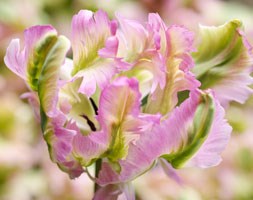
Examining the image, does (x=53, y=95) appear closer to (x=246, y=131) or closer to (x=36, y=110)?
(x=36, y=110)

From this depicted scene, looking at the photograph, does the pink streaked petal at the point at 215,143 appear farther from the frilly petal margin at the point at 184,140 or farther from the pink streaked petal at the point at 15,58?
the pink streaked petal at the point at 15,58

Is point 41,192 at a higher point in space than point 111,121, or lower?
lower

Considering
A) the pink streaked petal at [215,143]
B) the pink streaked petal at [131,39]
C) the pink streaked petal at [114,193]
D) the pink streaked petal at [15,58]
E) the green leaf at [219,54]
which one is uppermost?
the pink streaked petal at [131,39]

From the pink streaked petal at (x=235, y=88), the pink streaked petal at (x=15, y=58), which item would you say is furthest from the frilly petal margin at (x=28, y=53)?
the pink streaked petal at (x=235, y=88)

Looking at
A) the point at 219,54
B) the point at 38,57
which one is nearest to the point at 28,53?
A: the point at 38,57

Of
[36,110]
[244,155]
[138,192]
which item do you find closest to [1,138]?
[138,192]

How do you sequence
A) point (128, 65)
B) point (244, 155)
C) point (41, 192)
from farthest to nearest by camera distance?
point (244, 155), point (41, 192), point (128, 65)

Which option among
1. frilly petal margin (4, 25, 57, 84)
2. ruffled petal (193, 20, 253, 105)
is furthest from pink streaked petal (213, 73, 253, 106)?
A: frilly petal margin (4, 25, 57, 84)
